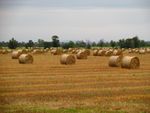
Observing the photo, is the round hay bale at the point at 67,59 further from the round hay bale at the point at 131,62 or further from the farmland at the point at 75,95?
the farmland at the point at 75,95

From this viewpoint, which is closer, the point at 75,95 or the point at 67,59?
the point at 75,95

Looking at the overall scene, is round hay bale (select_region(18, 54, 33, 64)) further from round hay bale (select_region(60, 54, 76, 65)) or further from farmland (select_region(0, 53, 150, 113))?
farmland (select_region(0, 53, 150, 113))

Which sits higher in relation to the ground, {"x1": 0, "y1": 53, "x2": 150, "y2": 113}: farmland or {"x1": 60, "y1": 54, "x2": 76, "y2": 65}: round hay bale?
{"x1": 60, "y1": 54, "x2": 76, "y2": 65}: round hay bale

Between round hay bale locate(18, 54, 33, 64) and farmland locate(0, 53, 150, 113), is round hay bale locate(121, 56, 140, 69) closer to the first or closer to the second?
farmland locate(0, 53, 150, 113)

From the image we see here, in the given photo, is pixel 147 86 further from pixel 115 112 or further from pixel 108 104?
pixel 115 112

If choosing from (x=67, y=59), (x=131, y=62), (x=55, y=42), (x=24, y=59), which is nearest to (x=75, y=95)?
(x=131, y=62)

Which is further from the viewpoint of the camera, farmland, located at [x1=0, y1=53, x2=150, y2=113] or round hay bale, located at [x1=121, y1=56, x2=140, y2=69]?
round hay bale, located at [x1=121, y1=56, x2=140, y2=69]

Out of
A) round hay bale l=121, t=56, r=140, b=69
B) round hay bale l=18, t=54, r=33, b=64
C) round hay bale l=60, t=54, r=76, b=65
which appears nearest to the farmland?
round hay bale l=121, t=56, r=140, b=69

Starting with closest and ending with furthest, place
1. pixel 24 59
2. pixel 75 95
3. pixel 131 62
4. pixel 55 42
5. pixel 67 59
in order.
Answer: pixel 75 95 < pixel 131 62 < pixel 67 59 < pixel 24 59 < pixel 55 42

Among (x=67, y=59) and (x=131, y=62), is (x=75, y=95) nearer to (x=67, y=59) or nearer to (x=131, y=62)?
(x=131, y=62)

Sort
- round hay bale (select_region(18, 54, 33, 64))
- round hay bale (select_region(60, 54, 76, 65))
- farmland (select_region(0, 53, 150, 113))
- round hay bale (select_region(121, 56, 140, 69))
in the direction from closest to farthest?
1. farmland (select_region(0, 53, 150, 113))
2. round hay bale (select_region(121, 56, 140, 69))
3. round hay bale (select_region(60, 54, 76, 65))
4. round hay bale (select_region(18, 54, 33, 64))

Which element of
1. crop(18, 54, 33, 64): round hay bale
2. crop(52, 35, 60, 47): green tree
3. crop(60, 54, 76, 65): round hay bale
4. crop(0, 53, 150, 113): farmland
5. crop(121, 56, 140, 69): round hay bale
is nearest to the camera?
crop(0, 53, 150, 113): farmland

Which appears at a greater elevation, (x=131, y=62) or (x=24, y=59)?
(x=24, y=59)

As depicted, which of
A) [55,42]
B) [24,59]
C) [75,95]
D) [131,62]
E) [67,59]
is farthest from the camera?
[55,42]
